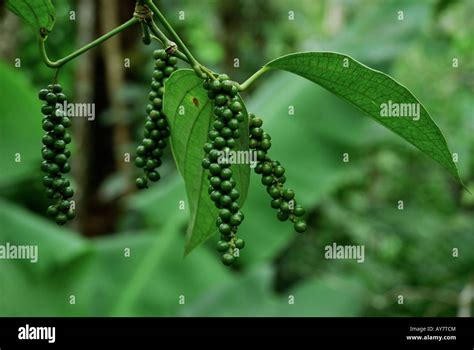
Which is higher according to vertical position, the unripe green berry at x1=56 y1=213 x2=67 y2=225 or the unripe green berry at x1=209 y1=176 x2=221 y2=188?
the unripe green berry at x1=209 y1=176 x2=221 y2=188

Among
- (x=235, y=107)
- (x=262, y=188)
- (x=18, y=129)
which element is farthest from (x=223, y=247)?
(x=18, y=129)

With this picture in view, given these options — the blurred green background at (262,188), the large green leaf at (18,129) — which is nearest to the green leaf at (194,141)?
the blurred green background at (262,188)

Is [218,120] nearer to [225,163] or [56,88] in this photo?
[225,163]

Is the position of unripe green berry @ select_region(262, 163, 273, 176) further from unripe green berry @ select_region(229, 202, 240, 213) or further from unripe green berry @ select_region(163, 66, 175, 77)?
unripe green berry @ select_region(163, 66, 175, 77)

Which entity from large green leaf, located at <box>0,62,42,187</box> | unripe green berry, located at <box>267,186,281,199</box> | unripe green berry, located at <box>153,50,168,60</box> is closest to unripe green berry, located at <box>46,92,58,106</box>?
unripe green berry, located at <box>153,50,168,60</box>

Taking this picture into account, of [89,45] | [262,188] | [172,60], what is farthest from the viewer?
[262,188]
